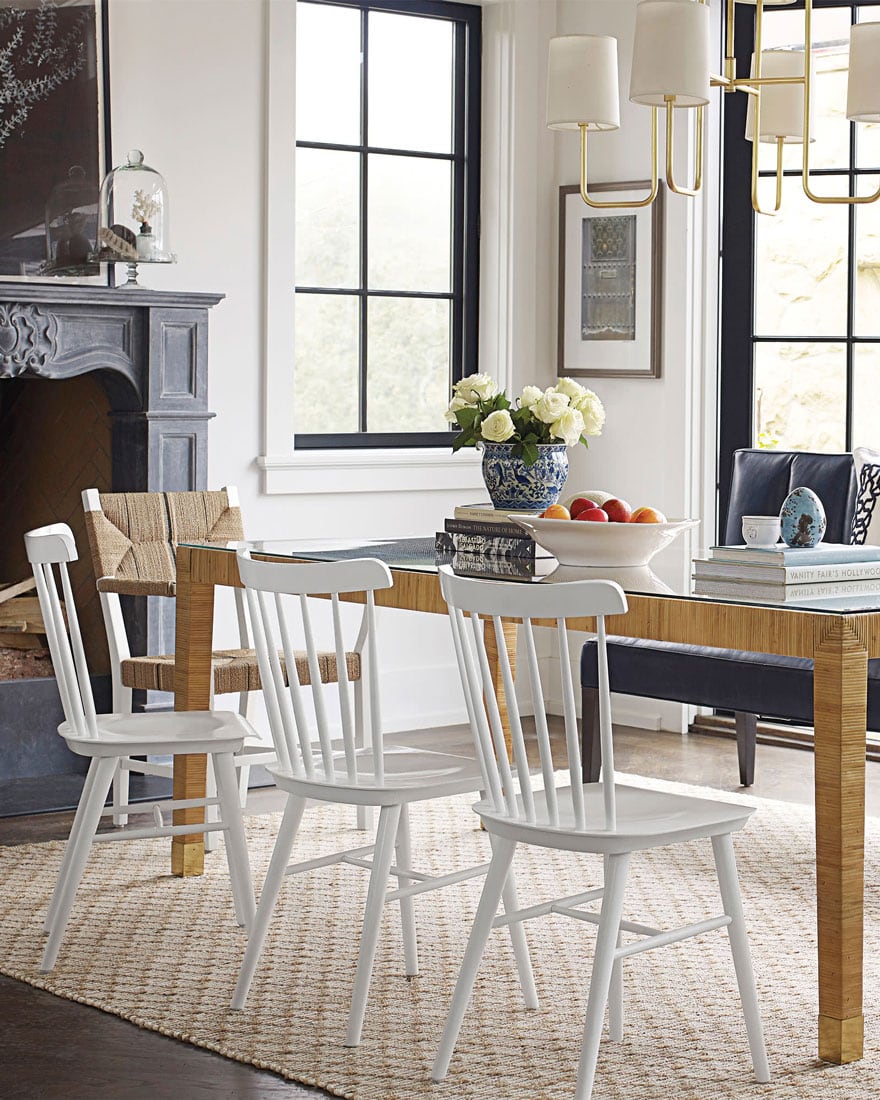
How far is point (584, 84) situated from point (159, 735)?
150cm

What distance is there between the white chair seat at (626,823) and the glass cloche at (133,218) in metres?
2.70

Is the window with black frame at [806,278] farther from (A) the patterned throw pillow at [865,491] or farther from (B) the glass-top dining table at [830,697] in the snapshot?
(B) the glass-top dining table at [830,697]

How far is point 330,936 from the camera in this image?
351cm

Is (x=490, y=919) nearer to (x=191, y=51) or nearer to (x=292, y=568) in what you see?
(x=292, y=568)

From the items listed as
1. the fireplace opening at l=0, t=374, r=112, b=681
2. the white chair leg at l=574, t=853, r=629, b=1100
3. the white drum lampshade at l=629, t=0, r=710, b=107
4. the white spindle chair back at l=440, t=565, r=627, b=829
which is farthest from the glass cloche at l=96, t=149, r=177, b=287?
the white chair leg at l=574, t=853, r=629, b=1100

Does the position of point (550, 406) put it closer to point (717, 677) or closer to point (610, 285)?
point (717, 677)

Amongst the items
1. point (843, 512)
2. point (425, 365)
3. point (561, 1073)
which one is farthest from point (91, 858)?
point (425, 365)

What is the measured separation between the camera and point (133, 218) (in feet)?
16.4

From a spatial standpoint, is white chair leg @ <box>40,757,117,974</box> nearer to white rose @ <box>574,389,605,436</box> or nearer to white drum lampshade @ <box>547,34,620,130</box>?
white rose @ <box>574,389,605,436</box>

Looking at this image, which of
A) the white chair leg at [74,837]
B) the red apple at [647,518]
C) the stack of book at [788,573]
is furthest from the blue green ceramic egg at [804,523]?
the white chair leg at [74,837]

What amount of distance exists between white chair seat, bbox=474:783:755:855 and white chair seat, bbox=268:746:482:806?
0.69 ft

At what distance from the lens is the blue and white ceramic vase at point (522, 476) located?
11.9 feet

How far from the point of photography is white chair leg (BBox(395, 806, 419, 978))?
3197 mm

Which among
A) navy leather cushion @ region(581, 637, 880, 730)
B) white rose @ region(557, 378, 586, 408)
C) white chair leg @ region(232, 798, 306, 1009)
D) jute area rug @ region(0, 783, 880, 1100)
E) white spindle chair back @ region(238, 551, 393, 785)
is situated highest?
white rose @ region(557, 378, 586, 408)
